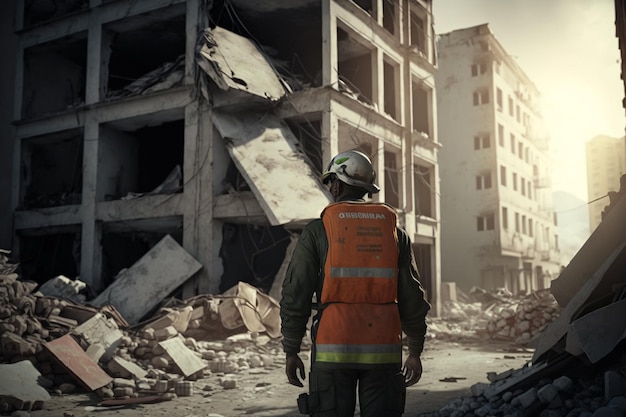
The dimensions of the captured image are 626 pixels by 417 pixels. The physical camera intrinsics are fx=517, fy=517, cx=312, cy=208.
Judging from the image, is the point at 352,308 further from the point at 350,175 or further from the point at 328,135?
the point at 328,135

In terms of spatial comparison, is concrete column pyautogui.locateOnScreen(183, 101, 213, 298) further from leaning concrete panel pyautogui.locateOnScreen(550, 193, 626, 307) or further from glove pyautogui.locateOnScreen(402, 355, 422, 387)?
glove pyautogui.locateOnScreen(402, 355, 422, 387)

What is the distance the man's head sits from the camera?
3037 millimetres

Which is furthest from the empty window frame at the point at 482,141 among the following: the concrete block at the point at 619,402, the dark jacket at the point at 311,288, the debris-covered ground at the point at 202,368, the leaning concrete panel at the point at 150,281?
the dark jacket at the point at 311,288

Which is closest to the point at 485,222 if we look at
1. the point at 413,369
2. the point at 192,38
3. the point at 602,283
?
the point at 192,38

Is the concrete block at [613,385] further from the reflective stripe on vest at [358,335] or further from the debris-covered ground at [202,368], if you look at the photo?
the reflective stripe on vest at [358,335]

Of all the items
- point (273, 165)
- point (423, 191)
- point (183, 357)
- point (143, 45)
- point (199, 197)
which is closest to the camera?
point (183, 357)

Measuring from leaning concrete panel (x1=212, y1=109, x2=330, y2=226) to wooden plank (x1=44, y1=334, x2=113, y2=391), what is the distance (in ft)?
15.8

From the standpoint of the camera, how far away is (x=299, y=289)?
286 centimetres

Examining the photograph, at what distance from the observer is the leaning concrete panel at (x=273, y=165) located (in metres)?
11.5

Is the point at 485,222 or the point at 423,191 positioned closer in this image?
the point at 423,191

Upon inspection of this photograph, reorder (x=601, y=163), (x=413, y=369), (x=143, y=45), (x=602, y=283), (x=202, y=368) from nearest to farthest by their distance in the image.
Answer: (x=413, y=369)
(x=602, y=283)
(x=202, y=368)
(x=143, y=45)
(x=601, y=163)

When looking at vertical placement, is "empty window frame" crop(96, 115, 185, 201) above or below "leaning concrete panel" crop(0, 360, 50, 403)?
above

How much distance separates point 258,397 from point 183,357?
Result: 6.28 feet

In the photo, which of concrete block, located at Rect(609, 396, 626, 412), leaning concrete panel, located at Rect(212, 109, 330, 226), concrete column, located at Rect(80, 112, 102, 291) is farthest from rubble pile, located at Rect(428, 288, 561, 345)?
concrete column, located at Rect(80, 112, 102, 291)
